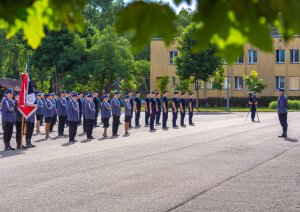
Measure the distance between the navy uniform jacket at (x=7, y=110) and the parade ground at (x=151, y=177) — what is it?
49.4 inches

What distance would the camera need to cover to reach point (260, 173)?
12.5 m

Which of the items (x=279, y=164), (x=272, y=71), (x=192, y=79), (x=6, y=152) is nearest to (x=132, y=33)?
(x=279, y=164)

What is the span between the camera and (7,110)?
61.3 feet

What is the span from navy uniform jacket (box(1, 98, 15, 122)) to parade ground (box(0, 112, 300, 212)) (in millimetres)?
1254

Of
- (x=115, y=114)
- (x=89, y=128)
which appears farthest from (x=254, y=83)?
(x=89, y=128)

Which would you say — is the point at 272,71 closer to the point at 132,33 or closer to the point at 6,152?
the point at 6,152

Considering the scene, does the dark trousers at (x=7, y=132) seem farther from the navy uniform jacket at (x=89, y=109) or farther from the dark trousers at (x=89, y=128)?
the navy uniform jacket at (x=89, y=109)

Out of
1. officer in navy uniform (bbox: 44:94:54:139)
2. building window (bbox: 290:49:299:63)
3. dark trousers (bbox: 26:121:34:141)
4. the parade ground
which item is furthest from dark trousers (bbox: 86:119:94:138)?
building window (bbox: 290:49:299:63)

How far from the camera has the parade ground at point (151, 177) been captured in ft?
29.0

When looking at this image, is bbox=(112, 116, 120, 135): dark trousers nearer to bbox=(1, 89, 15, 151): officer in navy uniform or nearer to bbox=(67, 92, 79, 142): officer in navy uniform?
bbox=(67, 92, 79, 142): officer in navy uniform

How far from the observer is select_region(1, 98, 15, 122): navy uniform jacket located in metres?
18.7

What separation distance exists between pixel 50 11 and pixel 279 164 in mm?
12412

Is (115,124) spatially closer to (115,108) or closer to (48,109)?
(115,108)

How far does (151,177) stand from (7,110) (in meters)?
8.31
